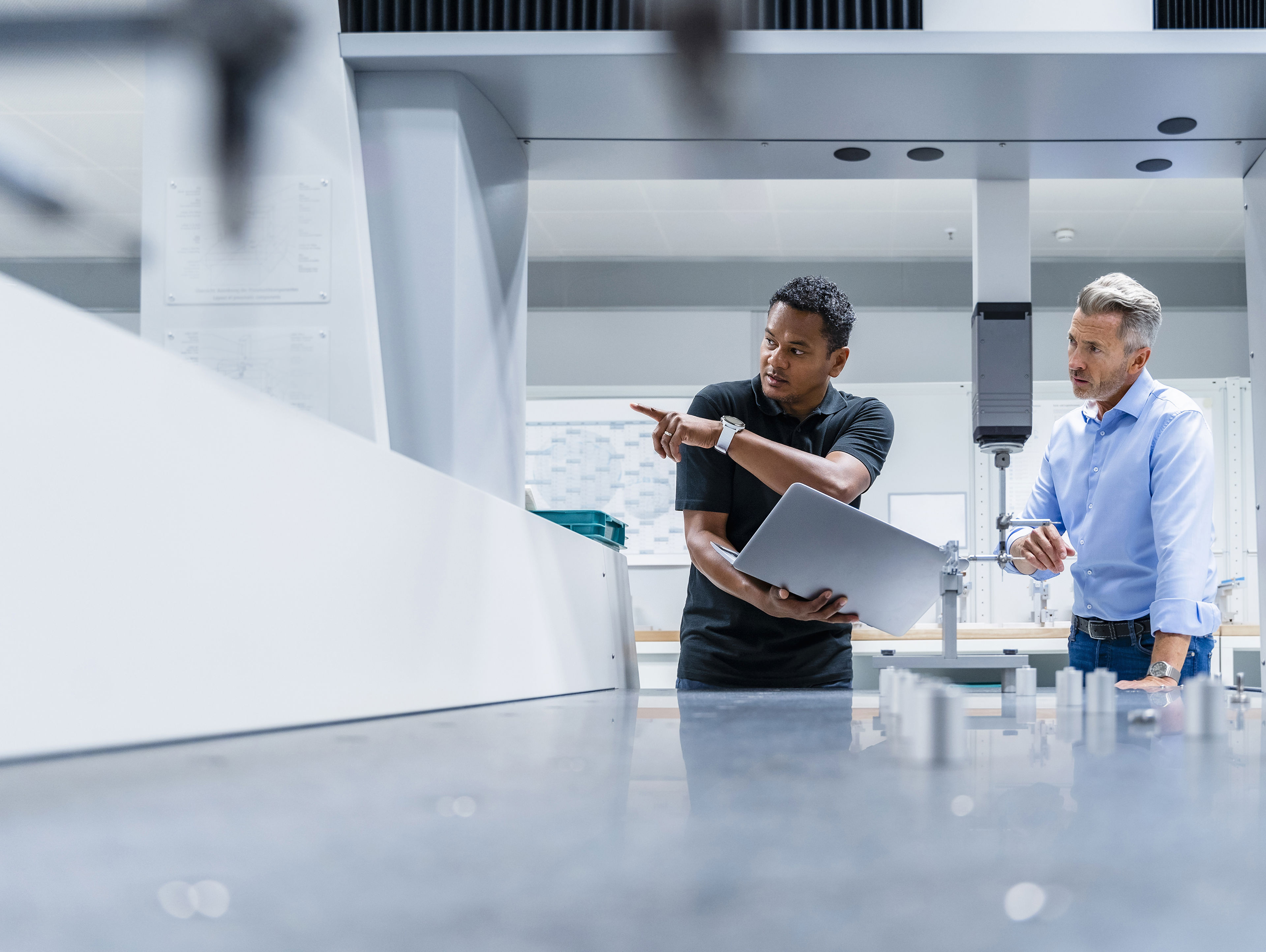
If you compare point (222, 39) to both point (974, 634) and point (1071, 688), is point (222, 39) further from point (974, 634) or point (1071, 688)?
point (974, 634)

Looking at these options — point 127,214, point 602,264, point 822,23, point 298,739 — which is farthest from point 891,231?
point 298,739

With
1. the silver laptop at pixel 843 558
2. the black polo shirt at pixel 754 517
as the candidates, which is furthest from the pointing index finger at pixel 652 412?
the silver laptop at pixel 843 558

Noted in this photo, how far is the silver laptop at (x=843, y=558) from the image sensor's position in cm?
127

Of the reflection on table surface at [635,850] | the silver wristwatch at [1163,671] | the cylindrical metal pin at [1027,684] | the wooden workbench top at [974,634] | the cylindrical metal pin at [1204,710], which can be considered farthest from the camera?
the wooden workbench top at [974,634]

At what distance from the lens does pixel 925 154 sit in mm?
1612

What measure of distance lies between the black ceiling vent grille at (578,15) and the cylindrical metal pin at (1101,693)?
923mm

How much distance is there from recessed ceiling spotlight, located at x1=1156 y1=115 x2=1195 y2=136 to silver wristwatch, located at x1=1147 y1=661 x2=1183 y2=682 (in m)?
0.80

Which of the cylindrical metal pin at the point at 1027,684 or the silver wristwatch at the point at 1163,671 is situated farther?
the silver wristwatch at the point at 1163,671

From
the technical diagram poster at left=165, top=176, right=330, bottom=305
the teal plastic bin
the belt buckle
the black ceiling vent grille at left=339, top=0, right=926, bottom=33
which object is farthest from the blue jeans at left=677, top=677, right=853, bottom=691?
the black ceiling vent grille at left=339, top=0, right=926, bottom=33

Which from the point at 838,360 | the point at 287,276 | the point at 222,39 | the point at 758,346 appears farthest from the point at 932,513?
the point at 222,39

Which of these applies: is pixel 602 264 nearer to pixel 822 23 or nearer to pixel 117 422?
pixel 822 23

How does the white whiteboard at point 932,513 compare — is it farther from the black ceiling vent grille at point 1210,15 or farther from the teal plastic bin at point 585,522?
the black ceiling vent grille at point 1210,15

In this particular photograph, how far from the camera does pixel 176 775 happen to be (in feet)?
1.38

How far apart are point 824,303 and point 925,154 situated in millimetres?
289
